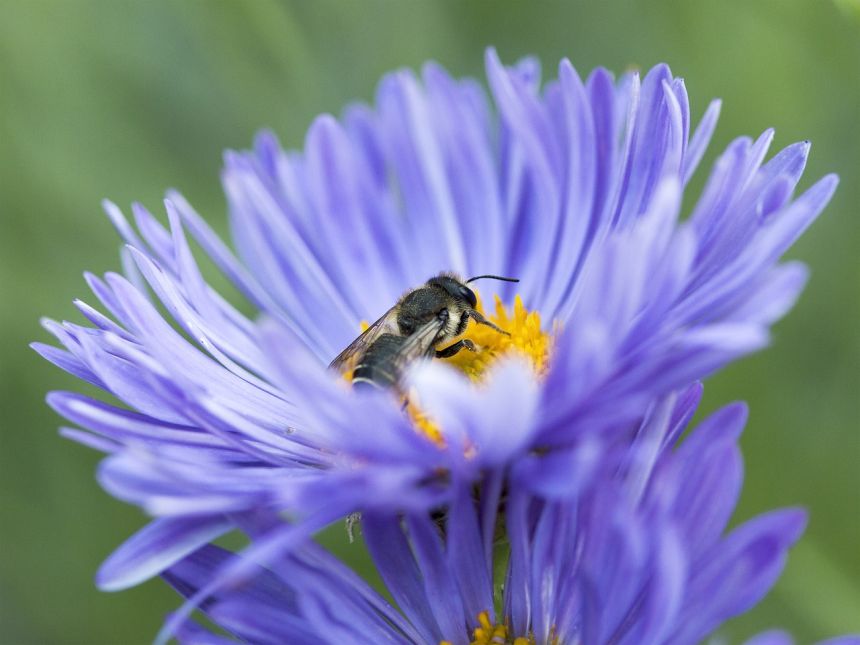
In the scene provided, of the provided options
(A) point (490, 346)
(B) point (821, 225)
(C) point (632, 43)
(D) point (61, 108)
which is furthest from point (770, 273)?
(D) point (61, 108)

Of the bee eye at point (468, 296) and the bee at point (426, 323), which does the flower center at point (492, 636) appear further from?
the bee eye at point (468, 296)

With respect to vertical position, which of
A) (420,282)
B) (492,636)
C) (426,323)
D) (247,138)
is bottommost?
(492,636)

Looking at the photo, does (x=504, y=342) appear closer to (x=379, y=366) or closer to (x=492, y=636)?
(x=379, y=366)

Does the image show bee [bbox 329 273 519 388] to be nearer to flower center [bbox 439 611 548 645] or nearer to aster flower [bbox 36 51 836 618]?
aster flower [bbox 36 51 836 618]

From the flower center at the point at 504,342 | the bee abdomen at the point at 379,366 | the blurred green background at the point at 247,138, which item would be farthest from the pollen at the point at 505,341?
the blurred green background at the point at 247,138

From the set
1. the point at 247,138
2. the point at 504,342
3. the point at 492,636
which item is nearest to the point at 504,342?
the point at 504,342

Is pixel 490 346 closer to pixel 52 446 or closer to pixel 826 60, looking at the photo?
pixel 826 60

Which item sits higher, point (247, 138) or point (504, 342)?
point (247, 138)
